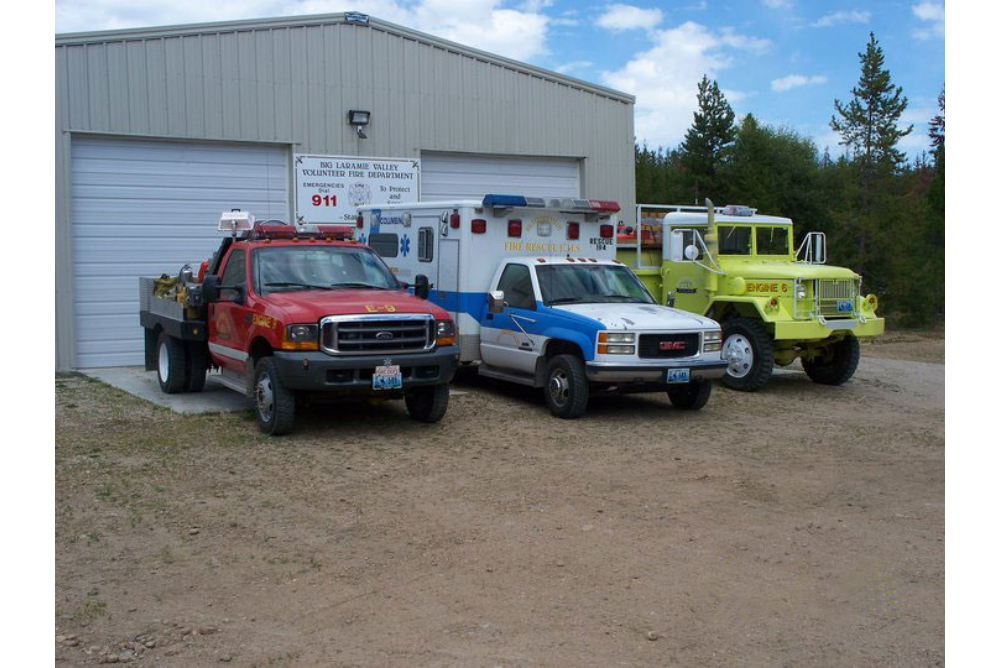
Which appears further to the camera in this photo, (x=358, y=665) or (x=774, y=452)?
(x=774, y=452)

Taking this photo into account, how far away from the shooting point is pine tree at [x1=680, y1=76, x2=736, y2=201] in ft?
153

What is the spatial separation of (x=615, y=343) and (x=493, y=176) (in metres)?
8.80

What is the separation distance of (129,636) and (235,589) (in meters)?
0.78

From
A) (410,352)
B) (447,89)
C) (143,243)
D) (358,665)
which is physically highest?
(447,89)

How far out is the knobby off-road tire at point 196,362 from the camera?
1245 centimetres

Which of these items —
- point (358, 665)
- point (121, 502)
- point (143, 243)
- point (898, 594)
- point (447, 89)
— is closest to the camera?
point (358, 665)

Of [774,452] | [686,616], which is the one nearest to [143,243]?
[774,452]

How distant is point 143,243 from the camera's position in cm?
1582

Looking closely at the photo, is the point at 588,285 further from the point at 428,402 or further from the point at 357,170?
the point at 357,170

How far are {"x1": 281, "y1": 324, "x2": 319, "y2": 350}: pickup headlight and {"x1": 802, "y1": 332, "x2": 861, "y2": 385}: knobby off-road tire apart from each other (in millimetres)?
8261

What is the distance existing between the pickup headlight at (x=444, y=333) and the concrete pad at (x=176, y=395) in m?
2.69

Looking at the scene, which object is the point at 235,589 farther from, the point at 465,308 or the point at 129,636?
the point at 465,308

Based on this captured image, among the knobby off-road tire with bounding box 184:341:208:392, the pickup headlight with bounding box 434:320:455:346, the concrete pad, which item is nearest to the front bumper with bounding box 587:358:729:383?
the pickup headlight with bounding box 434:320:455:346

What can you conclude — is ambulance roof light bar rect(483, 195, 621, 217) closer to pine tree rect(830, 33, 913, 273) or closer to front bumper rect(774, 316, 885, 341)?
front bumper rect(774, 316, 885, 341)
